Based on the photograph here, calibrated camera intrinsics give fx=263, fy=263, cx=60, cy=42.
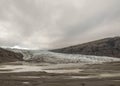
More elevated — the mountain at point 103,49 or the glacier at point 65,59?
the mountain at point 103,49

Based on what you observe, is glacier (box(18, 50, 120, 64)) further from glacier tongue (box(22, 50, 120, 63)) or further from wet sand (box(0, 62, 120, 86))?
wet sand (box(0, 62, 120, 86))

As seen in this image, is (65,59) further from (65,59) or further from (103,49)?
(103,49)

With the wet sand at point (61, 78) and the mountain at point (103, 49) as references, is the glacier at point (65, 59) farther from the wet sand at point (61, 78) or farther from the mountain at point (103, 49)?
the wet sand at point (61, 78)

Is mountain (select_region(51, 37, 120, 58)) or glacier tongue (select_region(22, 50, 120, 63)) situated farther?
mountain (select_region(51, 37, 120, 58))

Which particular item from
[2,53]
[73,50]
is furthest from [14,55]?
[73,50]

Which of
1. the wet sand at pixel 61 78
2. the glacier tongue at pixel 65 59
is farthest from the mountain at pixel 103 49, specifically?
the wet sand at pixel 61 78

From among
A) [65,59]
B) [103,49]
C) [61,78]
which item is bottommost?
[61,78]

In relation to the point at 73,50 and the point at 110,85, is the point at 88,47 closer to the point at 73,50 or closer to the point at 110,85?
the point at 73,50

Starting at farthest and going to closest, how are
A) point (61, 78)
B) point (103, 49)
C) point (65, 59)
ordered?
point (103, 49) → point (65, 59) → point (61, 78)

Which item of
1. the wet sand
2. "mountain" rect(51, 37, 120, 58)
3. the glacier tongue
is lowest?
the wet sand

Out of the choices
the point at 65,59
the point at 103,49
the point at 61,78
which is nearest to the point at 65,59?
the point at 65,59

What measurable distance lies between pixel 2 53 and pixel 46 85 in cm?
8766

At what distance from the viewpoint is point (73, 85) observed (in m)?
18.2

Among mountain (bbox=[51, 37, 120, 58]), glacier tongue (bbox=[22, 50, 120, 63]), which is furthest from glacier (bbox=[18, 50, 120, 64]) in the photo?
mountain (bbox=[51, 37, 120, 58])
